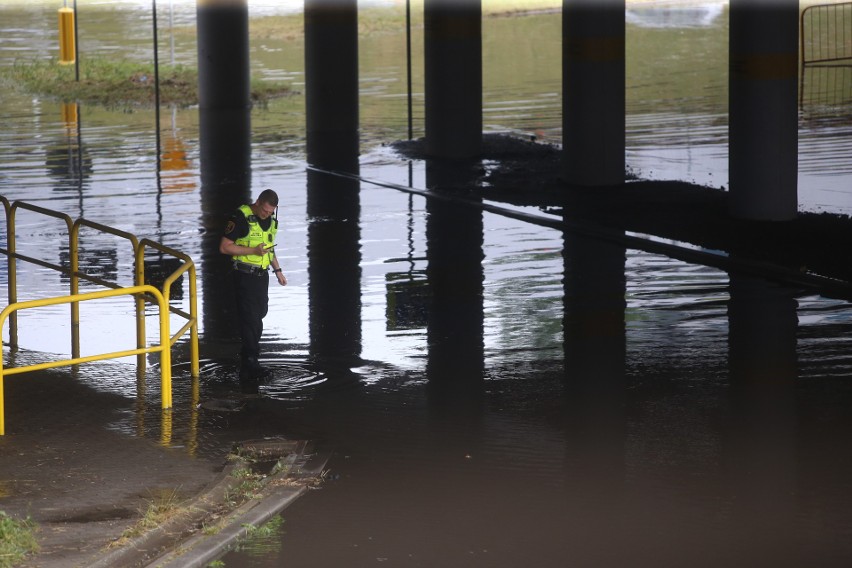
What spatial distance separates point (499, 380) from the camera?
11.2 m

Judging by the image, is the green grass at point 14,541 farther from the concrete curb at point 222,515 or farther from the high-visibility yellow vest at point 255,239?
the high-visibility yellow vest at point 255,239

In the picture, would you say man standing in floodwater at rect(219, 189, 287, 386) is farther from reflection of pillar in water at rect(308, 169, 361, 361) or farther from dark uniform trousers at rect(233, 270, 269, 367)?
reflection of pillar in water at rect(308, 169, 361, 361)

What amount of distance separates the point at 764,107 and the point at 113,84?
32.6 meters

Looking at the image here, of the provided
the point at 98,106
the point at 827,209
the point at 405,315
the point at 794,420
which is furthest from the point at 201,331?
the point at 98,106

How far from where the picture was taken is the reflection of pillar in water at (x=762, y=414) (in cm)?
793

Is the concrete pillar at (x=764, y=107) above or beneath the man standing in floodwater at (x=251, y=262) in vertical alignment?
above

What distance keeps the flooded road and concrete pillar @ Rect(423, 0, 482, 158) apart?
7.22 feet

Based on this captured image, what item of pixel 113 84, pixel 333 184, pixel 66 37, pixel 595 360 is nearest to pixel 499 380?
pixel 595 360

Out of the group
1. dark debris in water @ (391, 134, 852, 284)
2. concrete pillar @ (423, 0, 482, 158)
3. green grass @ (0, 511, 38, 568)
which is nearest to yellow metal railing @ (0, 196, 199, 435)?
green grass @ (0, 511, 38, 568)

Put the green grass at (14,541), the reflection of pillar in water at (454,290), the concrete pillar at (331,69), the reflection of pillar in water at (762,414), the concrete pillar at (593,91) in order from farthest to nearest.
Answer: the concrete pillar at (331,69), the concrete pillar at (593,91), the reflection of pillar in water at (454,290), the reflection of pillar in water at (762,414), the green grass at (14,541)

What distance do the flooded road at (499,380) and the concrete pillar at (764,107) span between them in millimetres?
1740

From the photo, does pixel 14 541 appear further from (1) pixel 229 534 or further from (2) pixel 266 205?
(2) pixel 266 205

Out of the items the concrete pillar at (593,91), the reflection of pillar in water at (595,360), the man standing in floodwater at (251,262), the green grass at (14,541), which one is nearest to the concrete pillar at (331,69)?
the concrete pillar at (593,91)

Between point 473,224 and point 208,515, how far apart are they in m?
12.2
